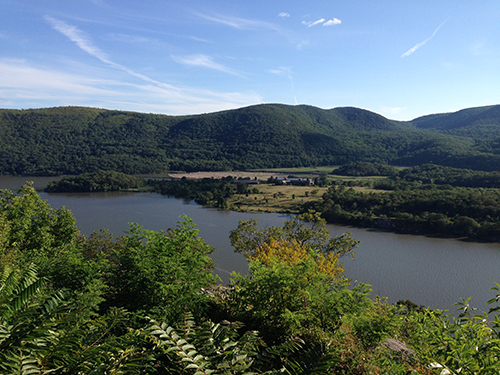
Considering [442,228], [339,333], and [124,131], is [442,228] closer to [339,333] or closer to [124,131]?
[339,333]

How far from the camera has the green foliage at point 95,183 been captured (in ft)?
199

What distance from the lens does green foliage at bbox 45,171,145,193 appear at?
199ft

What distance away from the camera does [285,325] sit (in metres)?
4.71

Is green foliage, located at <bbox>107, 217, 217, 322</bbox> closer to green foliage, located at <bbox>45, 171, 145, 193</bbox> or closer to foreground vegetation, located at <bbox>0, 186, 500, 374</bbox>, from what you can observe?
foreground vegetation, located at <bbox>0, 186, 500, 374</bbox>

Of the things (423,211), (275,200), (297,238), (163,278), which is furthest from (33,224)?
(275,200)

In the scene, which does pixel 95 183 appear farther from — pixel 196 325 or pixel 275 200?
pixel 196 325

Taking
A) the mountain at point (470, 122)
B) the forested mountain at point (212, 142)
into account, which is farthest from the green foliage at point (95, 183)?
the mountain at point (470, 122)

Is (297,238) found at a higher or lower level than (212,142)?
lower

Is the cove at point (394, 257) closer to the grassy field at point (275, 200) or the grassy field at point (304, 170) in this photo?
the grassy field at point (275, 200)

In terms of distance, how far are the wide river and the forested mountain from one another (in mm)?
43056

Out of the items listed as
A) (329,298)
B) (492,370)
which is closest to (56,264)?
(329,298)

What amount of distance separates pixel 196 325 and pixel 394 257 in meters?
24.8

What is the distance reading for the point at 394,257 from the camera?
2627cm

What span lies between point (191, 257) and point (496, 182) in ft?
183
